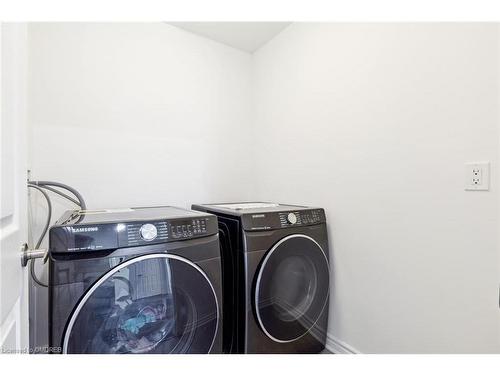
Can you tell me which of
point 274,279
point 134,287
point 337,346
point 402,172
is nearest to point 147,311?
point 134,287

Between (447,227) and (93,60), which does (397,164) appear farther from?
(93,60)

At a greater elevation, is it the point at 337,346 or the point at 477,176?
the point at 477,176

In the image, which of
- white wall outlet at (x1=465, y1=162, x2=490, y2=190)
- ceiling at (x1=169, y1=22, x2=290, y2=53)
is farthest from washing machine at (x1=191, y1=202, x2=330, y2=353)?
ceiling at (x1=169, y1=22, x2=290, y2=53)

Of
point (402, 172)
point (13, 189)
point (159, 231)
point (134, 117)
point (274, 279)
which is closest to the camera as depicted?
point (13, 189)

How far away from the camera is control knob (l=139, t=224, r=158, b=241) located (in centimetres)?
104

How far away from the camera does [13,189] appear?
0.58m

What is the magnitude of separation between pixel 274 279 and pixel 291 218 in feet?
1.13

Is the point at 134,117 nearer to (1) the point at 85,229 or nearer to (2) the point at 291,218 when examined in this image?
(1) the point at 85,229

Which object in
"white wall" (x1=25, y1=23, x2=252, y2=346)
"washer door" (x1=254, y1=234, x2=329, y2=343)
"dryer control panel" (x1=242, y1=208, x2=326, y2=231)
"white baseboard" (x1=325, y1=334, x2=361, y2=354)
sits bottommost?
"white baseboard" (x1=325, y1=334, x2=361, y2=354)

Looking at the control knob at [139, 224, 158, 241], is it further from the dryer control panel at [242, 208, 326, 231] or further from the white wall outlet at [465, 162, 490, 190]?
the white wall outlet at [465, 162, 490, 190]

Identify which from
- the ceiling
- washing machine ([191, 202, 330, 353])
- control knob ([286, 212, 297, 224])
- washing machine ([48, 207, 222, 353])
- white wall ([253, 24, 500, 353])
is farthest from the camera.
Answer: the ceiling

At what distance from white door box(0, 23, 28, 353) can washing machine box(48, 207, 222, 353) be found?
0.25 m

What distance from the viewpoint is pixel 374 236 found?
1405 millimetres

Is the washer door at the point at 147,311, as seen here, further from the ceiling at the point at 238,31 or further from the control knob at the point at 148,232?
the ceiling at the point at 238,31
